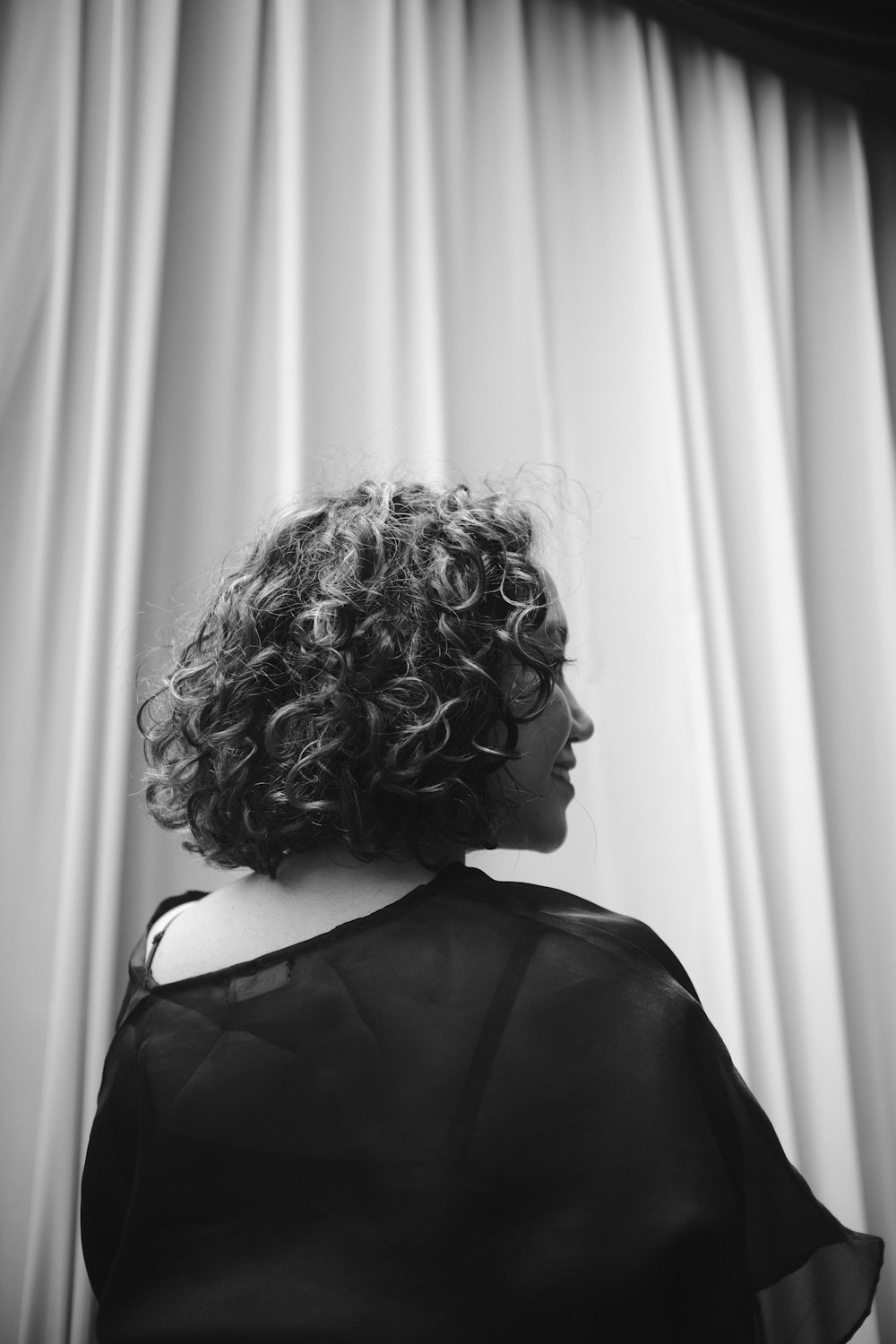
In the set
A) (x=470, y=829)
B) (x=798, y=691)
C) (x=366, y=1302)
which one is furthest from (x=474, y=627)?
(x=798, y=691)

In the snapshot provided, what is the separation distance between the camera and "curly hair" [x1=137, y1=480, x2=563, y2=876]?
0.78 meters

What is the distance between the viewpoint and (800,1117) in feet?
5.23

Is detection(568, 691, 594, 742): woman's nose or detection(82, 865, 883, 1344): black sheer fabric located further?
A: detection(568, 691, 594, 742): woman's nose

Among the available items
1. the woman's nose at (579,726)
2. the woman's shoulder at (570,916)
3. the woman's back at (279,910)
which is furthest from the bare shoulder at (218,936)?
the woman's nose at (579,726)

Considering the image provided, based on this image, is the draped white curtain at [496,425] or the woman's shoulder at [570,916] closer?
the woman's shoulder at [570,916]

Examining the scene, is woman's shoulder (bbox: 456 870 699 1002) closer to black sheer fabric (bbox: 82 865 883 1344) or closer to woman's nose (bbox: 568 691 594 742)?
black sheer fabric (bbox: 82 865 883 1344)

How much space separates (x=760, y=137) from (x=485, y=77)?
2.12ft

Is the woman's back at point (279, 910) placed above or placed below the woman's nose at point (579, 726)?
below

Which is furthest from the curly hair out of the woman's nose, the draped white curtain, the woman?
the draped white curtain

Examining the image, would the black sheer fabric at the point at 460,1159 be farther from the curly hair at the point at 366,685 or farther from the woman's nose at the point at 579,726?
the woman's nose at the point at 579,726

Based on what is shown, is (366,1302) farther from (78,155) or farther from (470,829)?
(78,155)

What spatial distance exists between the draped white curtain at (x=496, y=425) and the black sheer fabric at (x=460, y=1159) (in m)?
0.61

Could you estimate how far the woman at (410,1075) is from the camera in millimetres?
640

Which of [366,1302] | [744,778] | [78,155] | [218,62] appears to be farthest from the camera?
[744,778]
